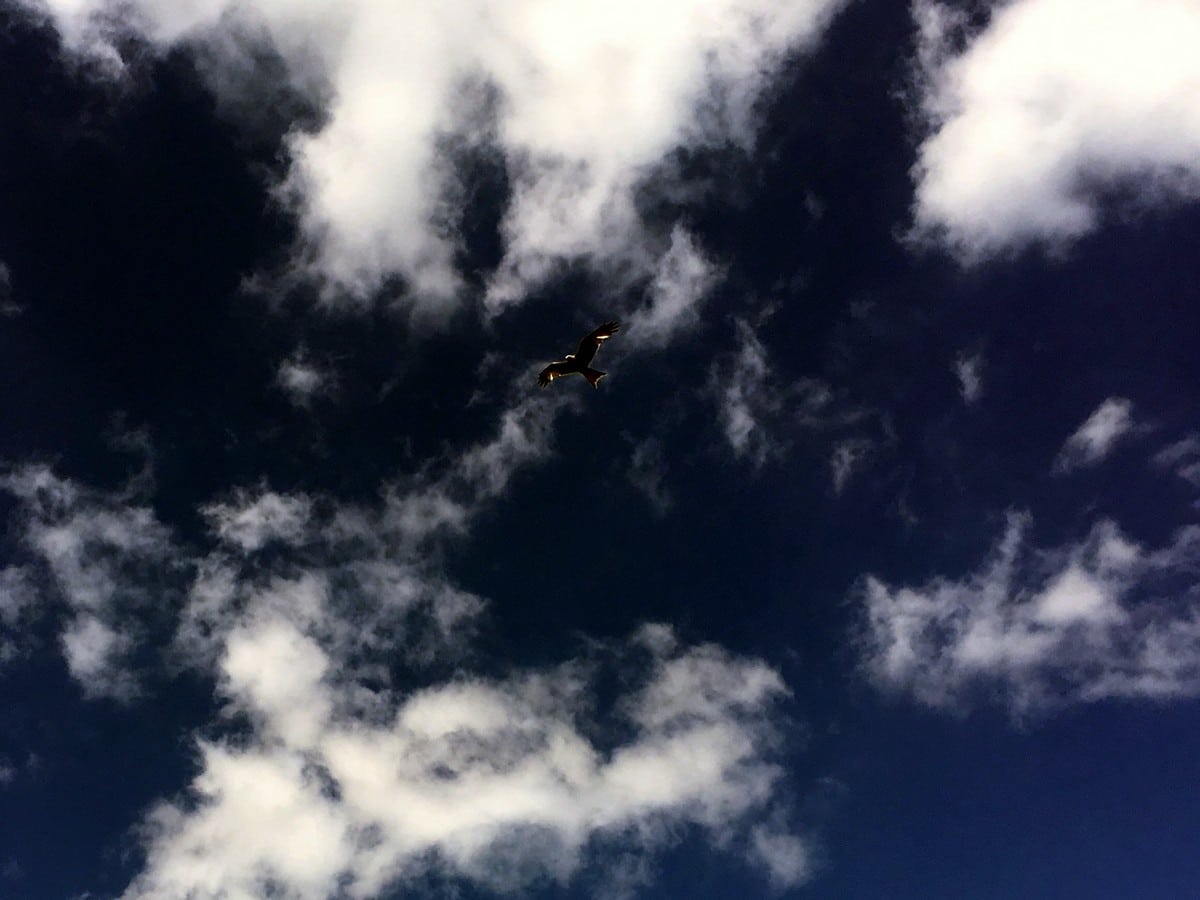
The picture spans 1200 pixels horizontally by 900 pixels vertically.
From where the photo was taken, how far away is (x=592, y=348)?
122 feet
